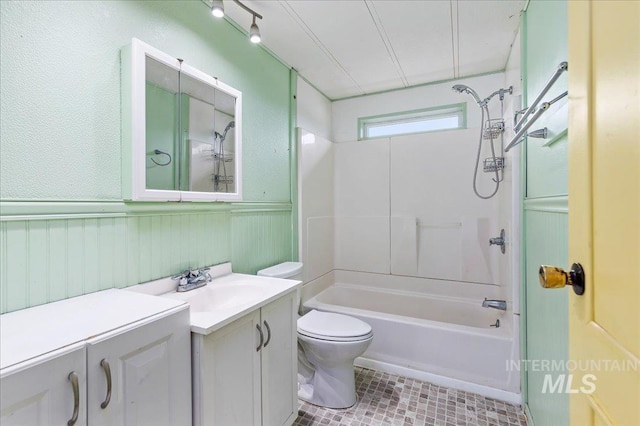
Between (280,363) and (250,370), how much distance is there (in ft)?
0.82

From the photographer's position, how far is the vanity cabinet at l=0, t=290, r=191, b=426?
2.14 ft

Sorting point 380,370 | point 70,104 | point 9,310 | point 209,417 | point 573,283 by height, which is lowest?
point 380,370

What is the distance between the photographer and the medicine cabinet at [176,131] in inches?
48.7

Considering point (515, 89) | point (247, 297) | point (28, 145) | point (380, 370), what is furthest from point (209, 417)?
point (515, 89)

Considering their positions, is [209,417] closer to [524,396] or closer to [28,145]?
[28,145]

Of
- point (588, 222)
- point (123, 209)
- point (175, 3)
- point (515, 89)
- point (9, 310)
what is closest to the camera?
point (588, 222)

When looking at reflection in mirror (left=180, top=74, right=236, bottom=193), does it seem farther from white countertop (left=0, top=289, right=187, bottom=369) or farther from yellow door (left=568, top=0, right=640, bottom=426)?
yellow door (left=568, top=0, right=640, bottom=426)

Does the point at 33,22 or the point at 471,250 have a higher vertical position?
the point at 33,22

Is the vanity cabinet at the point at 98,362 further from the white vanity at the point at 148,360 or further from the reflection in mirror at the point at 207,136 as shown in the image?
the reflection in mirror at the point at 207,136

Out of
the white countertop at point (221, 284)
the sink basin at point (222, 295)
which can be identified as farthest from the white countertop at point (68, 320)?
the sink basin at point (222, 295)

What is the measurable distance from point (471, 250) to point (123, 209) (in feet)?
8.60

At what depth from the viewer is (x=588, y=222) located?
2.03ft

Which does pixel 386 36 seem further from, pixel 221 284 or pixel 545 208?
pixel 221 284

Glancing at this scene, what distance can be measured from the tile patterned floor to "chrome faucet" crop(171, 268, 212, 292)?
996mm
